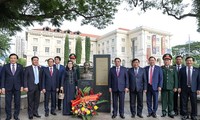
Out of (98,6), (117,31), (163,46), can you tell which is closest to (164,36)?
(163,46)

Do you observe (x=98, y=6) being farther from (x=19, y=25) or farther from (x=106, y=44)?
(x=106, y=44)

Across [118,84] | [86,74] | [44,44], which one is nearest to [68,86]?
[86,74]

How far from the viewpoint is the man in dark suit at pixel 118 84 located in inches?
260

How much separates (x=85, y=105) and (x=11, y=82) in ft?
6.60

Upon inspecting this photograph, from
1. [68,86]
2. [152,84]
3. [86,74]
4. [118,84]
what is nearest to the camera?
[118,84]

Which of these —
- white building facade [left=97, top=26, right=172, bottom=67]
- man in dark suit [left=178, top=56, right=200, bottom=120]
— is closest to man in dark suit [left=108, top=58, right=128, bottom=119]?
man in dark suit [left=178, top=56, right=200, bottom=120]

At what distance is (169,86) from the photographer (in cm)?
669

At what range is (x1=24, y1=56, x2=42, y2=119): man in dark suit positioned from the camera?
21.1 ft

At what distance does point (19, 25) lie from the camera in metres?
8.41

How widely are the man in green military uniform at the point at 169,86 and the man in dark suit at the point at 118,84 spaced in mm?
1129

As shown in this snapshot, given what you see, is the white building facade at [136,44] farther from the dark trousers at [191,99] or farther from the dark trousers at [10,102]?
the dark trousers at [10,102]

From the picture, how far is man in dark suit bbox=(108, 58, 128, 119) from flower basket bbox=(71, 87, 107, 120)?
50 cm

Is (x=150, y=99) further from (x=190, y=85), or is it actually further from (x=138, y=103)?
(x=190, y=85)

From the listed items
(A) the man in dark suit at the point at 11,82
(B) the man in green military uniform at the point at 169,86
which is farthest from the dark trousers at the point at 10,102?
(B) the man in green military uniform at the point at 169,86
